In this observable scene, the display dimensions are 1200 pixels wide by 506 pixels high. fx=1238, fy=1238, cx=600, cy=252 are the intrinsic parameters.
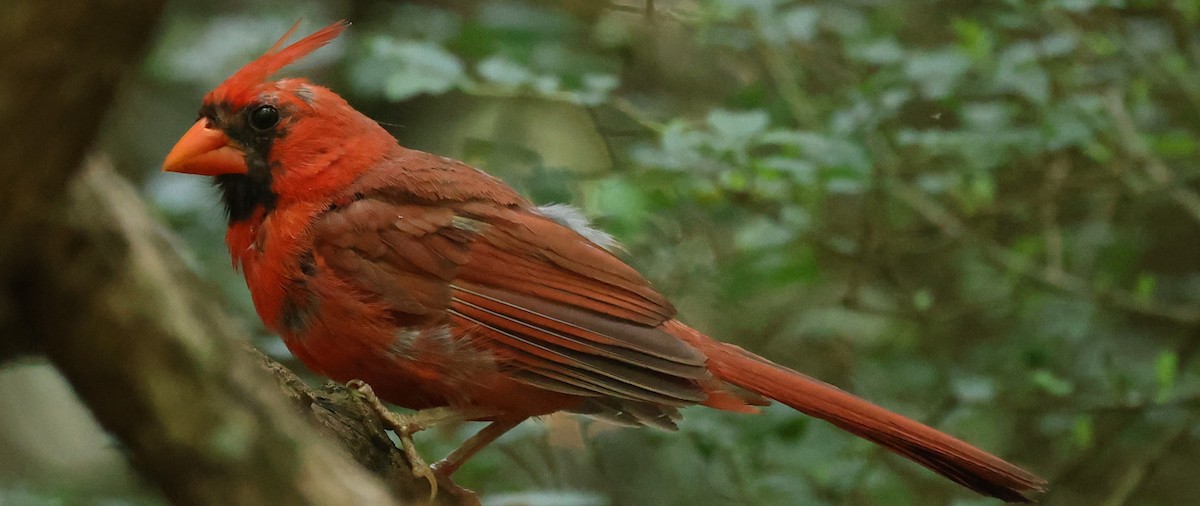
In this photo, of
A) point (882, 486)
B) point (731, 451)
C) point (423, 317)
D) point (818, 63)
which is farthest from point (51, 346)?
point (818, 63)

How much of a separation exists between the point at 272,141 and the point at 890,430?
47.0 inches

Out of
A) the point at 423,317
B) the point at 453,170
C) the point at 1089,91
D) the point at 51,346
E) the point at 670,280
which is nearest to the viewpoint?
the point at 51,346

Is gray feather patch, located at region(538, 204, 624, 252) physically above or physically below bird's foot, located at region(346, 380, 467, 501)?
above

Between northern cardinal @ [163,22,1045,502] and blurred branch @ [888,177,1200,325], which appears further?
blurred branch @ [888,177,1200,325]

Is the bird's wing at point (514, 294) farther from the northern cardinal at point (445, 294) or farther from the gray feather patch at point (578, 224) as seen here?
the gray feather patch at point (578, 224)

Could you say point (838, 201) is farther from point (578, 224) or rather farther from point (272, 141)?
point (272, 141)

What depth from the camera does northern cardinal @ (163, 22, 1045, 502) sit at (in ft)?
6.57

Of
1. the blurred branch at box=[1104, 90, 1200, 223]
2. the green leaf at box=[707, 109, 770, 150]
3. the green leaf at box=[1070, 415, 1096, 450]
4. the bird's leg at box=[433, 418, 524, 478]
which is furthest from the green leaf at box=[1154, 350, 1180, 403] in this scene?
the bird's leg at box=[433, 418, 524, 478]

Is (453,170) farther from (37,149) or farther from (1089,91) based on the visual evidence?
(1089,91)

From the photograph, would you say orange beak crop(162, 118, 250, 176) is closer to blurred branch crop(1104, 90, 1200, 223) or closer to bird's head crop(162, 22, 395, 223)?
bird's head crop(162, 22, 395, 223)

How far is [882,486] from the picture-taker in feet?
10.4

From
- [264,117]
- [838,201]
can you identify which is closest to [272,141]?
[264,117]

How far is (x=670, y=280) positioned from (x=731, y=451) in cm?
50

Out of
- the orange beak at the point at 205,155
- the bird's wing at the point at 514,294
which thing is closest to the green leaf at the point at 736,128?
the bird's wing at the point at 514,294
